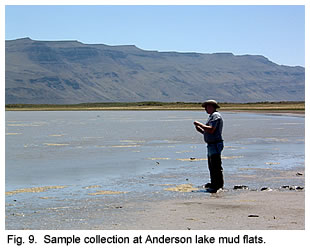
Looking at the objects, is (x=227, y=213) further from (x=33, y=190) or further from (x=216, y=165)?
(x=33, y=190)

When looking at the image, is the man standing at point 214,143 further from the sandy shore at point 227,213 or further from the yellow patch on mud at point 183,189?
the sandy shore at point 227,213

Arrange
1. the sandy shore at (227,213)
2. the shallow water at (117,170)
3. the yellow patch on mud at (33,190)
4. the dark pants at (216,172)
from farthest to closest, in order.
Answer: the dark pants at (216,172) < the yellow patch on mud at (33,190) < the shallow water at (117,170) < the sandy shore at (227,213)

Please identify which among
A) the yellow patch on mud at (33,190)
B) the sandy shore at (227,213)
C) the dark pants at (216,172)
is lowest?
the sandy shore at (227,213)

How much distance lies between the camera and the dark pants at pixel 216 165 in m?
12.8

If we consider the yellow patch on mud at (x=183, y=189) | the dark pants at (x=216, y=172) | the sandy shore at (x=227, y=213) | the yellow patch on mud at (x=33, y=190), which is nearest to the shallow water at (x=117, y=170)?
the yellow patch on mud at (x=33, y=190)

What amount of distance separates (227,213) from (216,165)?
Result: 3.03 m

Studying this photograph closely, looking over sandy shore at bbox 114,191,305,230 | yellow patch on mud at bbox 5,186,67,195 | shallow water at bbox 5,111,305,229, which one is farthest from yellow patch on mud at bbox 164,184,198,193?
yellow patch on mud at bbox 5,186,67,195

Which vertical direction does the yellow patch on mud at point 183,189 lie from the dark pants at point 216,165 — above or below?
below

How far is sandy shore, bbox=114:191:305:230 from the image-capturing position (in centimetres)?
889

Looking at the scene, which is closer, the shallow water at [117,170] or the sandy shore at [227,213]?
the sandy shore at [227,213]

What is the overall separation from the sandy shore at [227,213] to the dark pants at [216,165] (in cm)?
62
